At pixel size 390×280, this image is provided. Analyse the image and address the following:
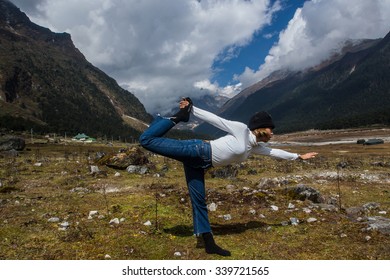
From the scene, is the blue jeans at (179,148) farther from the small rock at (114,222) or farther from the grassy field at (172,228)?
the small rock at (114,222)

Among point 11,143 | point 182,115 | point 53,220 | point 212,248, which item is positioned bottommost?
point 212,248

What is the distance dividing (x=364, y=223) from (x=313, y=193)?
349cm

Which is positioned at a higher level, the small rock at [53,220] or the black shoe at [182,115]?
the black shoe at [182,115]

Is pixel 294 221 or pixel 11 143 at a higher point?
pixel 11 143

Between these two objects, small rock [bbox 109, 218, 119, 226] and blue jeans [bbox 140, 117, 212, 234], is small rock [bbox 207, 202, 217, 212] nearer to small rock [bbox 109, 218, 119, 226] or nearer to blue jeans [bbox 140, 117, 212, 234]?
small rock [bbox 109, 218, 119, 226]

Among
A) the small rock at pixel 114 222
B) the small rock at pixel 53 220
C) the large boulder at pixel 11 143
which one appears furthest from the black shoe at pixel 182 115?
the large boulder at pixel 11 143

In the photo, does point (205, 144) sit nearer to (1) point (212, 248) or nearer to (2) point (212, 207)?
(1) point (212, 248)

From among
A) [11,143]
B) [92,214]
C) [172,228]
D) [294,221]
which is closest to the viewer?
[172,228]

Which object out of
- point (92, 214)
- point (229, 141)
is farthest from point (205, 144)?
point (92, 214)

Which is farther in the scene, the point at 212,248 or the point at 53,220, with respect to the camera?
the point at 53,220

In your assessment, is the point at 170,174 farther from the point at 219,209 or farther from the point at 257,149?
the point at 257,149

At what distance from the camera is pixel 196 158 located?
646 centimetres

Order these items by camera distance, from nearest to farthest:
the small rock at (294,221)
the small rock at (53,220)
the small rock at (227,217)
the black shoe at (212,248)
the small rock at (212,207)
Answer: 1. the black shoe at (212,248)
2. the small rock at (294,221)
3. the small rock at (53,220)
4. the small rock at (227,217)
5. the small rock at (212,207)
